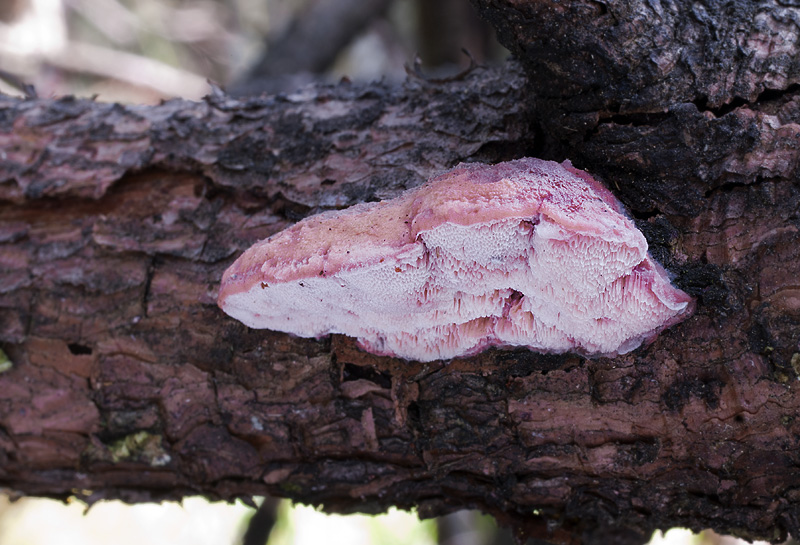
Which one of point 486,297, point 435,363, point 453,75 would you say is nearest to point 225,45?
point 453,75

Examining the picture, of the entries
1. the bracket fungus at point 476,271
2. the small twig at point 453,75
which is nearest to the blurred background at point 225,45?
the small twig at point 453,75

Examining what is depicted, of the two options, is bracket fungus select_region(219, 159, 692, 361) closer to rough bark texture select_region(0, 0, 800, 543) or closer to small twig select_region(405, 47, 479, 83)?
rough bark texture select_region(0, 0, 800, 543)

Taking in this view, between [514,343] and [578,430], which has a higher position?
[514,343]

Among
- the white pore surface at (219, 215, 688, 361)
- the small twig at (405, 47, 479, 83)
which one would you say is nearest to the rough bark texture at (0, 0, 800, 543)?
the small twig at (405, 47, 479, 83)

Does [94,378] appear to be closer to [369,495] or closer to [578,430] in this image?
[369,495]

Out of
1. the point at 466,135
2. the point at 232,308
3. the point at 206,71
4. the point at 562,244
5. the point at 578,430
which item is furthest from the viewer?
the point at 206,71

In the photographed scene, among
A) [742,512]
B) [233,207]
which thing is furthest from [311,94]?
[742,512]

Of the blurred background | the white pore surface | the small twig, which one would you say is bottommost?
the white pore surface
